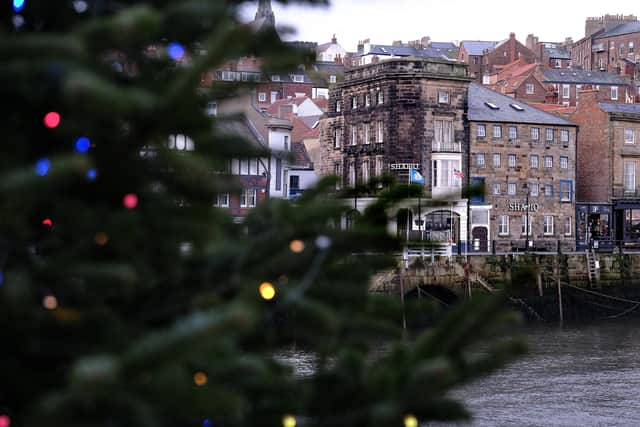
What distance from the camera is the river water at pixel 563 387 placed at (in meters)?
24.5

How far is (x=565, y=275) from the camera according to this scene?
54.8 metres

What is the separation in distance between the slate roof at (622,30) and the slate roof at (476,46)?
58.7 feet

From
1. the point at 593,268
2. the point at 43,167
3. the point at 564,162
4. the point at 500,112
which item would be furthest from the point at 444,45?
the point at 43,167

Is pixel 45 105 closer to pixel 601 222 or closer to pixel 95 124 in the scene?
pixel 95 124

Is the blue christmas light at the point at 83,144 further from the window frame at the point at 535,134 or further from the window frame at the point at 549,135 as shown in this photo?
the window frame at the point at 549,135

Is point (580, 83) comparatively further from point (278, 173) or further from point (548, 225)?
point (278, 173)

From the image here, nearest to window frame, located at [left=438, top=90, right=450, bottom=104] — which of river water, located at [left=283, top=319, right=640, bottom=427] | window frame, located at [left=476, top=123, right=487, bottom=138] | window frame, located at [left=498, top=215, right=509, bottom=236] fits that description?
window frame, located at [left=476, top=123, right=487, bottom=138]

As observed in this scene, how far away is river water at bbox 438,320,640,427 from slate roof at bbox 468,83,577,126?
26.2 meters

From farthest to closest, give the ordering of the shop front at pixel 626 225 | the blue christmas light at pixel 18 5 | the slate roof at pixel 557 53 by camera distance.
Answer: the slate roof at pixel 557 53 → the shop front at pixel 626 225 → the blue christmas light at pixel 18 5

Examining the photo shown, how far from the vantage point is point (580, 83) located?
116 meters

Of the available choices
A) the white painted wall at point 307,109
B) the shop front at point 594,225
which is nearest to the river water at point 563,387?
the shop front at point 594,225

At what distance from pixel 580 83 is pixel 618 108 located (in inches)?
1850

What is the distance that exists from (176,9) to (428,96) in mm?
59289

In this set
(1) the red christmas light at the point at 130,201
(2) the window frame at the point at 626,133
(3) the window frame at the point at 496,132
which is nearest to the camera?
(1) the red christmas light at the point at 130,201
